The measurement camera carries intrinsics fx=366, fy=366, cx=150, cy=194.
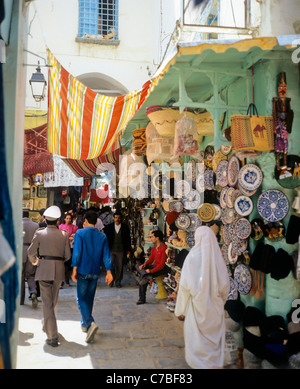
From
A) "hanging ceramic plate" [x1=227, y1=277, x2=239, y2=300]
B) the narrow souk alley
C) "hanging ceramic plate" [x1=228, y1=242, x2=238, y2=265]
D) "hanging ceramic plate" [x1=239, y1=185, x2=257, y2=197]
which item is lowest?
the narrow souk alley

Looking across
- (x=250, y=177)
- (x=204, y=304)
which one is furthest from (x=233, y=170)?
(x=204, y=304)

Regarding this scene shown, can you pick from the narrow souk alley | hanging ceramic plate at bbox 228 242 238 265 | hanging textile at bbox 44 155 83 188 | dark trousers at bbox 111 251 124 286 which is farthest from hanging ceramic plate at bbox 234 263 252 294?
hanging textile at bbox 44 155 83 188

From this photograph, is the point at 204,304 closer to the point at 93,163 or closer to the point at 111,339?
the point at 111,339

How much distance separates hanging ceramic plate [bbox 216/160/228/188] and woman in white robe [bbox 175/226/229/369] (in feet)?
3.73

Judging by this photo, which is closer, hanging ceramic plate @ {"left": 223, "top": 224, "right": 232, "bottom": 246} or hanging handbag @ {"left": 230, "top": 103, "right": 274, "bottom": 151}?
hanging handbag @ {"left": 230, "top": 103, "right": 274, "bottom": 151}

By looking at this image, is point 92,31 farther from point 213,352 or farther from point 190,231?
point 213,352

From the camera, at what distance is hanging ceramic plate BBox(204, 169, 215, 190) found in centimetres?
571

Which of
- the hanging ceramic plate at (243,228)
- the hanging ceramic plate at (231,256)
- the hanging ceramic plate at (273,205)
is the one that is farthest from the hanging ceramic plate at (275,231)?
the hanging ceramic plate at (231,256)

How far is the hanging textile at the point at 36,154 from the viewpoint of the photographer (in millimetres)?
10242

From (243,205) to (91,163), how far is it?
→ 6.07m

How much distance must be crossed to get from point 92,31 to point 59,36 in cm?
123

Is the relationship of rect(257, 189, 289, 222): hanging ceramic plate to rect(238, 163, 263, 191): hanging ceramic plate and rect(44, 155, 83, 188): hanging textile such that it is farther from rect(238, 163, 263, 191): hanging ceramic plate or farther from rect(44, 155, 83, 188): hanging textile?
rect(44, 155, 83, 188): hanging textile

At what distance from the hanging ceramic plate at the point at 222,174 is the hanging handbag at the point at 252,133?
978 mm

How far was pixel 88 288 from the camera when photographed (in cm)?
543
